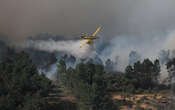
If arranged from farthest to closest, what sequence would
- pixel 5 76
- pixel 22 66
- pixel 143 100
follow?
pixel 143 100 → pixel 22 66 → pixel 5 76

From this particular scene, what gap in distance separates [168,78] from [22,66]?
82889 millimetres

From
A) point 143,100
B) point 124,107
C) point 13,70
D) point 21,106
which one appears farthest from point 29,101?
point 143,100

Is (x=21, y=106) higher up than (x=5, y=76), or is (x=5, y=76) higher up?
(x=5, y=76)

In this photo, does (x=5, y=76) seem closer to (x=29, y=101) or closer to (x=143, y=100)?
(x=29, y=101)

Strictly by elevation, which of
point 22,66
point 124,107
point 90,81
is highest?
point 22,66

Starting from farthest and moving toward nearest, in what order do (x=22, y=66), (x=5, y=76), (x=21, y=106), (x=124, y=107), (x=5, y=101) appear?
(x=124, y=107), (x=22, y=66), (x=5, y=76), (x=21, y=106), (x=5, y=101)

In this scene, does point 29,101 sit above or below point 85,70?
below

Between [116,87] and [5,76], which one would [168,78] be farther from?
[5,76]

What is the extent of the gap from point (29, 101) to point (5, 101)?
583 centimetres

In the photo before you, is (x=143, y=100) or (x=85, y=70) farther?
(x=143, y=100)

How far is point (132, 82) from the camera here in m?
108

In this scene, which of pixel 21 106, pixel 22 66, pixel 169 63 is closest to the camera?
pixel 21 106

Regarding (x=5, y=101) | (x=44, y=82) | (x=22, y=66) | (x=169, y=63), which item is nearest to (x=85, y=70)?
(x=44, y=82)

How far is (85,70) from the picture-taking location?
7644 centimetres
